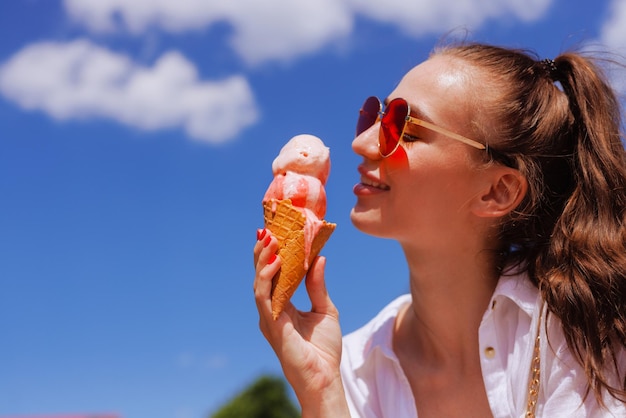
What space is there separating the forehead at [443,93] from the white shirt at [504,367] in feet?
3.69

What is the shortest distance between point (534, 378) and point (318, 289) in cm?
139

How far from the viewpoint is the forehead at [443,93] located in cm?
436

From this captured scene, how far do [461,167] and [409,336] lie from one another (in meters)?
1.37

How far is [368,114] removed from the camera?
184 inches

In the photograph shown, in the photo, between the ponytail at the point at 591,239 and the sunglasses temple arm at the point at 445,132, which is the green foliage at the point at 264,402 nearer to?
the ponytail at the point at 591,239

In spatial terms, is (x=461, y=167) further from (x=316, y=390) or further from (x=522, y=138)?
(x=316, y=390)

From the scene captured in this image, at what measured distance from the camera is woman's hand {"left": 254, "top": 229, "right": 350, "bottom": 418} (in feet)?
12.2


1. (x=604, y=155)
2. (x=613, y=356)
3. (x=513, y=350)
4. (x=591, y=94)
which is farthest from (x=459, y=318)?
(x=591, y=94)

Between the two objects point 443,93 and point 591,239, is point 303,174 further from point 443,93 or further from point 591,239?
point 591,239

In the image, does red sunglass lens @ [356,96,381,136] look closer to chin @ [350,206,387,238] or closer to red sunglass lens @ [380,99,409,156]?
red sunglass lens @ [380,99,409,156]

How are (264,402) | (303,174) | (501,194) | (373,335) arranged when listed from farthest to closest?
(264,402) < (373,335) < (501,194) < (303,174)

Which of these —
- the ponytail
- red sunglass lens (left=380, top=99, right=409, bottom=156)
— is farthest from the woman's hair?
red sunglass lens (left=380, top=99, right=409, bottom=156)

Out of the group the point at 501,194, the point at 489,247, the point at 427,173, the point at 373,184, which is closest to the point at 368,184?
the point at 373,184

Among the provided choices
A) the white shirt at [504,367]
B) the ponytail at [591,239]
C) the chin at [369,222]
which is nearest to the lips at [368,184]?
the chin at [369,222]
